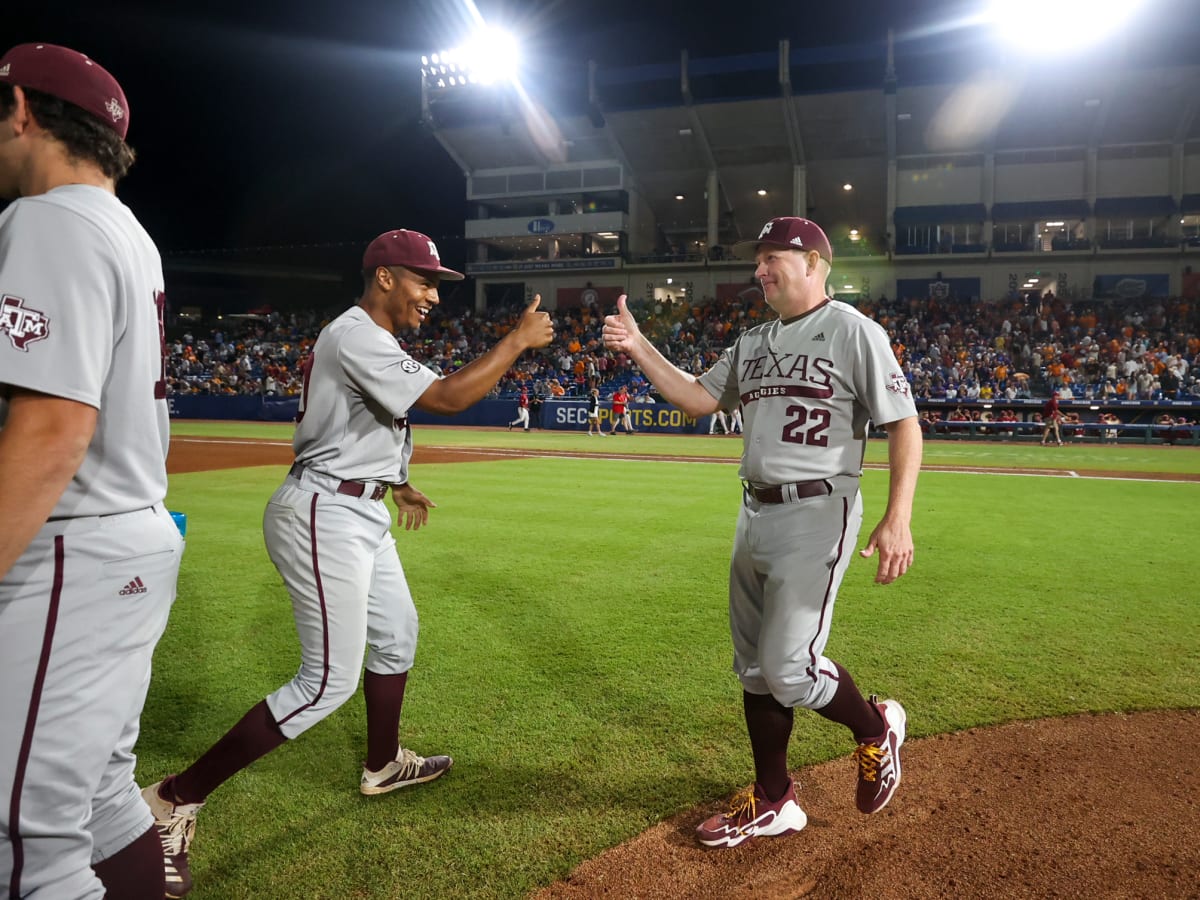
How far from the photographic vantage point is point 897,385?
300 centimetres

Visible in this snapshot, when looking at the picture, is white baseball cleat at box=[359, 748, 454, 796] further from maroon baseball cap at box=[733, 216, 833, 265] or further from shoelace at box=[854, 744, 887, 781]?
maroon baseball cap at box=[733, 216, 833, 265]

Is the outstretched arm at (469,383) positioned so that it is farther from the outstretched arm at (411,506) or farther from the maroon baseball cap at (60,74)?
the maroon baseball cap at (60,74)

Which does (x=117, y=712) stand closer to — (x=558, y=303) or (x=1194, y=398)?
(x=1194, y=398)

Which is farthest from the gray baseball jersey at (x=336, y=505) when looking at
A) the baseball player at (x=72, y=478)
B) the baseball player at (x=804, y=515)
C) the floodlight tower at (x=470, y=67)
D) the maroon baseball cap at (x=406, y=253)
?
the floodlight tower at (x=470, y=67)

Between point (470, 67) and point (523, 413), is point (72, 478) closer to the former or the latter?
point (523, 413)

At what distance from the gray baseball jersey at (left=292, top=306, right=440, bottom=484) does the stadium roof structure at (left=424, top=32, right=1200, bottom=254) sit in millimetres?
39158

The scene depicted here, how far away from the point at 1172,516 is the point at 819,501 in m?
9.37

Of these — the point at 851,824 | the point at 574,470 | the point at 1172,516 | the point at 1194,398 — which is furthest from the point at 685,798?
the point at 1194,398

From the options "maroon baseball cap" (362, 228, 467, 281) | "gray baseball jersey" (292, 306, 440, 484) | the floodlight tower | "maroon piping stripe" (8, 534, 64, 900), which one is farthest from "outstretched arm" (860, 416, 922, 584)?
the floodlight tower

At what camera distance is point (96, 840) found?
5.94ft

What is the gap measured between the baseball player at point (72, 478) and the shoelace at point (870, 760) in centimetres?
249

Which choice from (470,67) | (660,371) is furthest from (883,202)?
(660,371)

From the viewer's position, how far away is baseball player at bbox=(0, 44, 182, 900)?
1465 mm

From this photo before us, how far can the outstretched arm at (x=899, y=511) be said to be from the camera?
2873 millimetres
